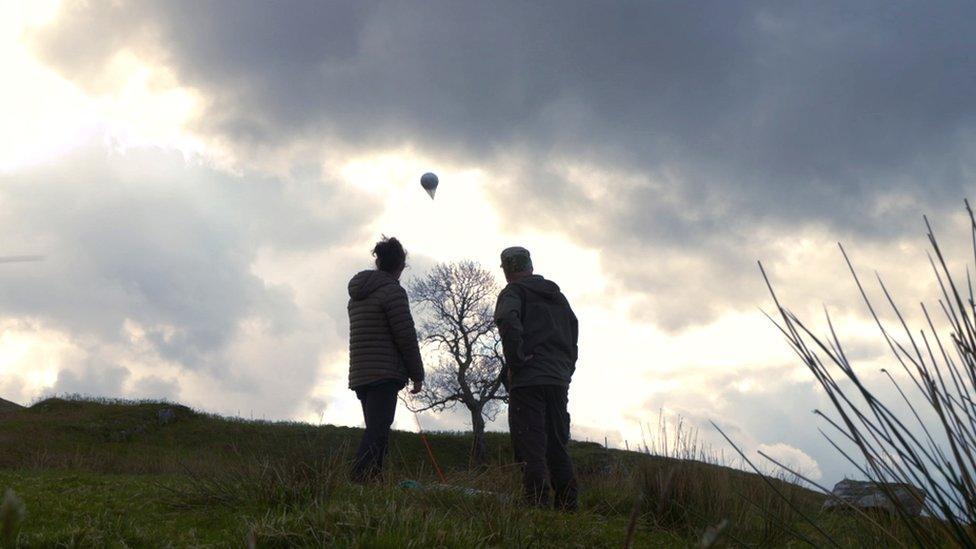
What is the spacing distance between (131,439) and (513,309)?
23.0 meters

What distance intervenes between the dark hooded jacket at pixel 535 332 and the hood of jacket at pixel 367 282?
1.36 m

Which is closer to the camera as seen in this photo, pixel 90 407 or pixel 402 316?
pixel 402 316

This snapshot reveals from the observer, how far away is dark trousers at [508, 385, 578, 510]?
22.7 ft

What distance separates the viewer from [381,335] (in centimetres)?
791

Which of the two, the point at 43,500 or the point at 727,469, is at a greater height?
the point at 727,469

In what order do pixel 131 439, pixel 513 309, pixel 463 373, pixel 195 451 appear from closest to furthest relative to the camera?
pixel 513 309
pixel 195 451
pixel 131 439
pixel 463 373

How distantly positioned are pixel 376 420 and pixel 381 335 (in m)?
0.80

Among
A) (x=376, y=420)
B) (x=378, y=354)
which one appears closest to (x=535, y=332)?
(x=378, y=354)

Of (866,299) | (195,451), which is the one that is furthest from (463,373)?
(866,299)

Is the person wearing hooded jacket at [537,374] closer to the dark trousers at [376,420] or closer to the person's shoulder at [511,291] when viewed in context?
the person's shoulder at [511,291]

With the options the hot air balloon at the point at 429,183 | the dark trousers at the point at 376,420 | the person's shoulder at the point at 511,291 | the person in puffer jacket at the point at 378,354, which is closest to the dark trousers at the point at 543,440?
the person's shoulder at the point at 511,291

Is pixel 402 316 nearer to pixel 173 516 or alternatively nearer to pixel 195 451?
pixel 173 516

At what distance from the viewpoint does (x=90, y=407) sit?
29.6 m

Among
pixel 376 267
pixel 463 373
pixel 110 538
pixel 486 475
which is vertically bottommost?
pixel 110 538
